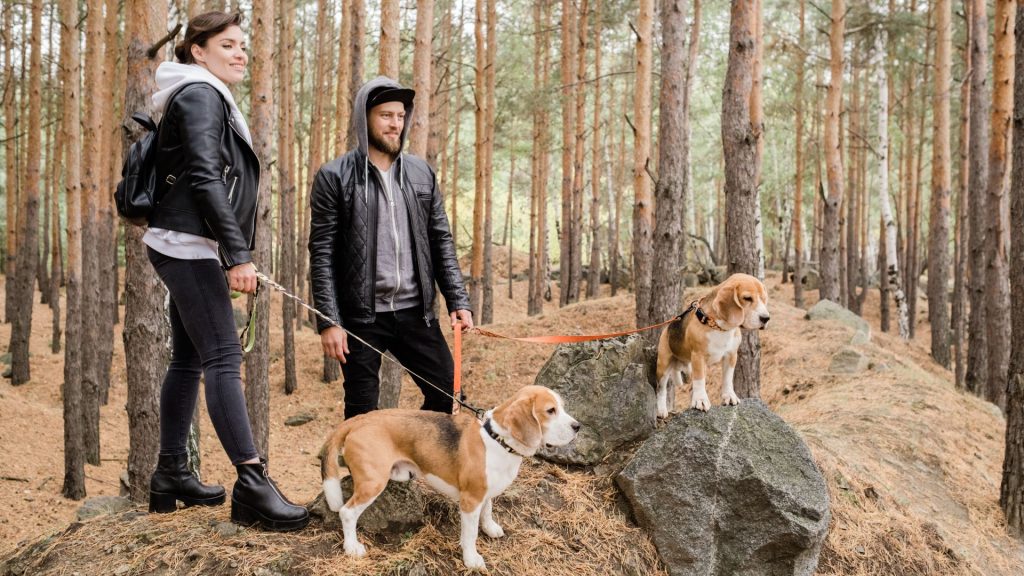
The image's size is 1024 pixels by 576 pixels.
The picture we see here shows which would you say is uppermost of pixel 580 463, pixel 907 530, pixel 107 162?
pixel 107 162

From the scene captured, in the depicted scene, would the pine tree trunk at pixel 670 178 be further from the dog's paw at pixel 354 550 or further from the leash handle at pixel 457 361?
the dog's paw at pixel 354 550

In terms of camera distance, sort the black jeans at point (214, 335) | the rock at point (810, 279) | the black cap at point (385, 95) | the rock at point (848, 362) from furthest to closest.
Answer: the rock at point (810, 279), the rock at point (848, 362), the black cap at point (385, 95), the black jeans at point (214, 335)

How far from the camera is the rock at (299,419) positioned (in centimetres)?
1302

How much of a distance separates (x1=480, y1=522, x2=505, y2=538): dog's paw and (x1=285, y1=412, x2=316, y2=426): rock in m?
9.95

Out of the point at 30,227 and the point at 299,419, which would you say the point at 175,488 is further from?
the point at 30,227

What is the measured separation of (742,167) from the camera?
7.38 m

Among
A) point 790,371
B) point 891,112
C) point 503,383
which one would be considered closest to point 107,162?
point 503,383

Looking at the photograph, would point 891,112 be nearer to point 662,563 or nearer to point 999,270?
point 999,270

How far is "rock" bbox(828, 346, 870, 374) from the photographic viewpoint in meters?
10.7

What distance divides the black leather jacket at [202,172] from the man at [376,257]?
0.52 metres

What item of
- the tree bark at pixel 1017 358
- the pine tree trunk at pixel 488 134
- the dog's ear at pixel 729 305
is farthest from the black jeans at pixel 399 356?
the pine tree trunk at pixel 488 134

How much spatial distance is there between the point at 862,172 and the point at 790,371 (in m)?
17.3

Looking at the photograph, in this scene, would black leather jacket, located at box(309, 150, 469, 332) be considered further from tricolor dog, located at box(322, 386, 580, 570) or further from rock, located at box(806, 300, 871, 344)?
rock, located at box(806, 300, 871, 344)

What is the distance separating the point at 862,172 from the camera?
25.3 m
